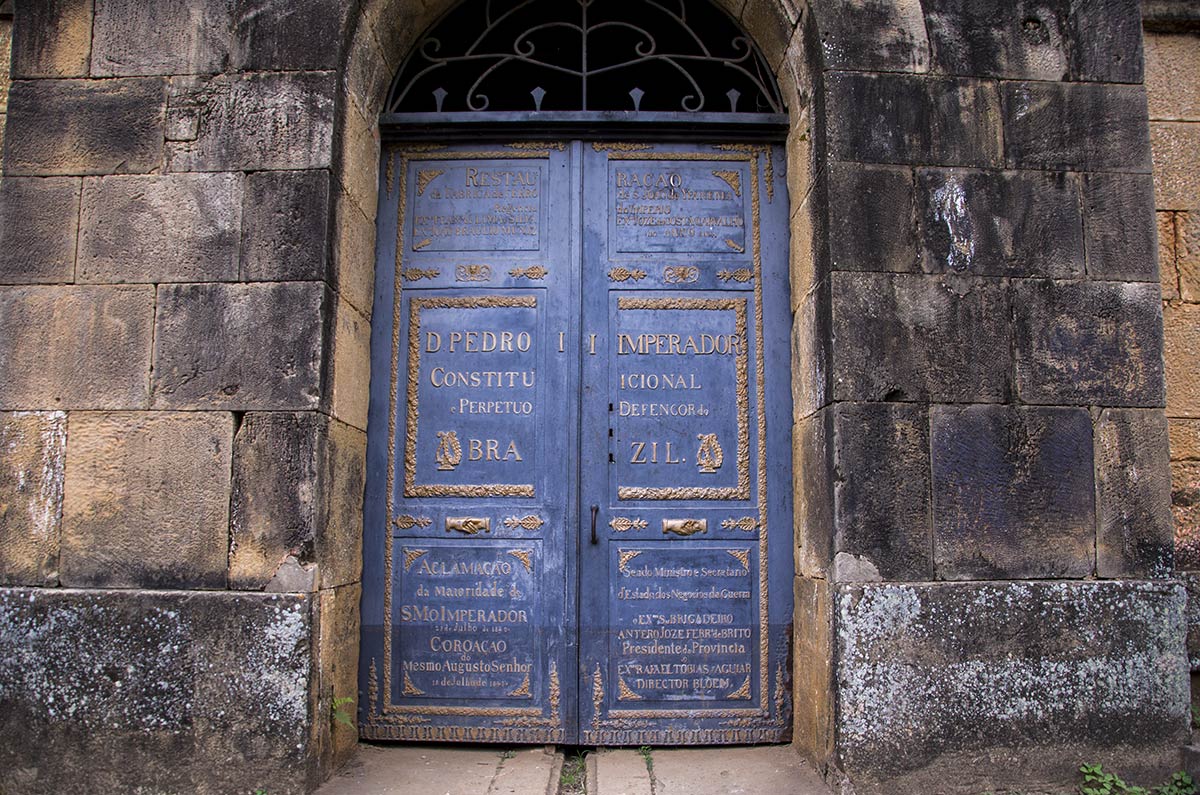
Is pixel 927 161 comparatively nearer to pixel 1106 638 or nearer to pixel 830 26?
pixel 830 26

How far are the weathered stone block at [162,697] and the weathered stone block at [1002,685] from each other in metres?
2.07

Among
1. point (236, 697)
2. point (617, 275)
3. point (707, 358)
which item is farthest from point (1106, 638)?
point (236, 697)

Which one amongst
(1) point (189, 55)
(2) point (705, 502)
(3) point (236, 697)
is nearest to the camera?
(3) point (236, 697)

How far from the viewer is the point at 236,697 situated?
3.17 metres

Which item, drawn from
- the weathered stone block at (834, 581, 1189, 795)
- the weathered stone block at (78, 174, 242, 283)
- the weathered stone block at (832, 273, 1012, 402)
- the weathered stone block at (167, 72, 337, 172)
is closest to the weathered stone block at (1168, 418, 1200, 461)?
the weathered stone block at (834, 581, 1189, 795)

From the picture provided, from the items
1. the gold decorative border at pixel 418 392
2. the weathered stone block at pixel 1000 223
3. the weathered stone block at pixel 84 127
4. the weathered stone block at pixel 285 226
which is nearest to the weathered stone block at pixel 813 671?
the gold decorative border at pixel 418 392

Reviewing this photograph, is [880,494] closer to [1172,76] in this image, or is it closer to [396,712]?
[396,712]

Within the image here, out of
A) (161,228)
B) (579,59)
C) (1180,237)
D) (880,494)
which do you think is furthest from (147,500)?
(1180,237)

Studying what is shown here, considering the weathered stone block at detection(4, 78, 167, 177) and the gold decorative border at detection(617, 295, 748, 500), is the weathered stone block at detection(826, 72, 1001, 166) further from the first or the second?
the weathered stone block at detection(4, 78, 167, 177)

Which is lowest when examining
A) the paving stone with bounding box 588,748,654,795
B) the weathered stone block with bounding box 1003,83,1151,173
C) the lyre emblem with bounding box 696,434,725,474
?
the paving stone with bounding box 588,748,654,795

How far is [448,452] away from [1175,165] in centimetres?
367

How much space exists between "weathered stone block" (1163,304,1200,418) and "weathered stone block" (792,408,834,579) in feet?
5.60

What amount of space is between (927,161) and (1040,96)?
58 centimetres

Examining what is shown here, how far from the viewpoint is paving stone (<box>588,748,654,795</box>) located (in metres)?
3.31
